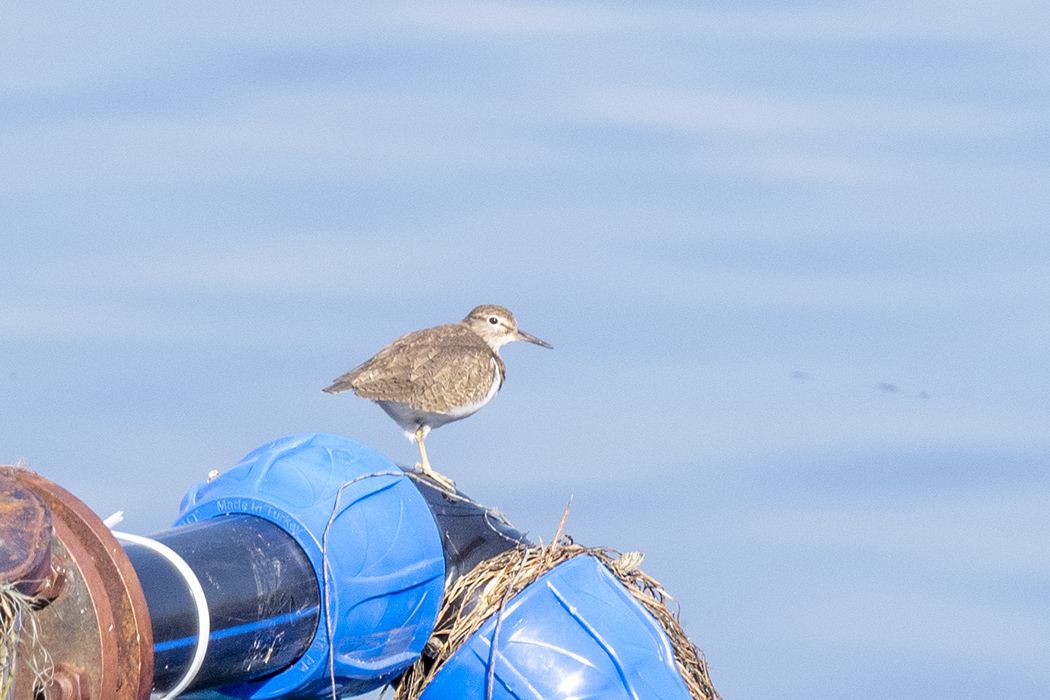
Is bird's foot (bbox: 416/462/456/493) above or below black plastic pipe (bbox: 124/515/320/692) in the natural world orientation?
below

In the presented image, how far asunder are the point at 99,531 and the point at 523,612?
216 centimetres

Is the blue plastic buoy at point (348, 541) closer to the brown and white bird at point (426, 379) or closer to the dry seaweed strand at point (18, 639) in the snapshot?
the dry seaweed strand at point (18, 639)

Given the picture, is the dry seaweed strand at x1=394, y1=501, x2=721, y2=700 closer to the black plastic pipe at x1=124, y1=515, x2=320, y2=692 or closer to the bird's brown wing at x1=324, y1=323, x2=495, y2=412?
the black plastic pipe at x1=124, y1=515, x2=320, y2=692

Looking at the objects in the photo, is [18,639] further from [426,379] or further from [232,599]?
[426,379]

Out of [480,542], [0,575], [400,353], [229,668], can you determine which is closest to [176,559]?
[229,668]

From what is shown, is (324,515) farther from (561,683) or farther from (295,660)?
(561,683)

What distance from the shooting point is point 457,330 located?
30.3 ft

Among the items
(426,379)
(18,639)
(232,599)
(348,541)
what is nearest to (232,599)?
(232,599)

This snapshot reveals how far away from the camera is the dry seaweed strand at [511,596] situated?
5441 millimetres

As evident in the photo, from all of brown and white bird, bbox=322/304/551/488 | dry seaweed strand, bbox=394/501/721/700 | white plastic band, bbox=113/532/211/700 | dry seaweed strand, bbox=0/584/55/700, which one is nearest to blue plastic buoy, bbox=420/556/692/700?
dry seaweed strand, bbox=394/501/721/700

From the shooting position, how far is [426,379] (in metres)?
8.49

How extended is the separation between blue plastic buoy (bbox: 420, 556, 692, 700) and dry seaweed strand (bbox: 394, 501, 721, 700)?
6cm

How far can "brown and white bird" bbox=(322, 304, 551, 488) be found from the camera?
8.46 metres

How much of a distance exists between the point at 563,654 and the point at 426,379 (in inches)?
134
